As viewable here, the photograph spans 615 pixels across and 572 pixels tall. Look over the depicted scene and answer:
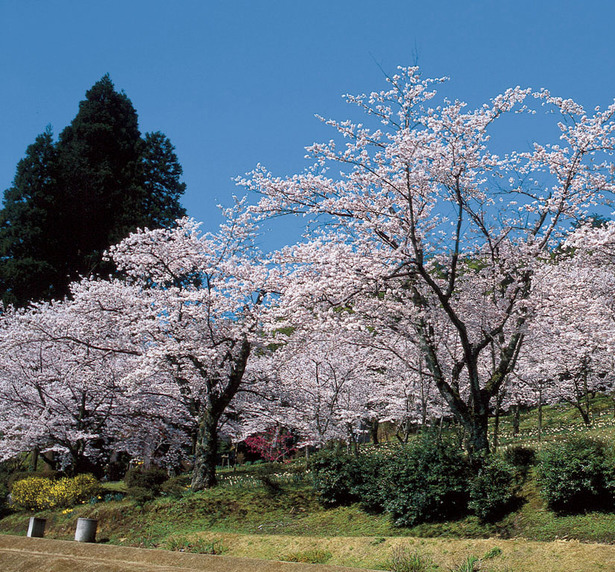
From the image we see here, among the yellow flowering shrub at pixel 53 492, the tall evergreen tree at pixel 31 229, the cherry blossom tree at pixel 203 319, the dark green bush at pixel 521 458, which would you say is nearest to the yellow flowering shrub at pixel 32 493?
the yellow flowering shrub at pixel 53 492

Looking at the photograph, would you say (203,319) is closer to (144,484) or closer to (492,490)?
(144,484)

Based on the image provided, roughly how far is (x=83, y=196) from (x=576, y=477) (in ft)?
124

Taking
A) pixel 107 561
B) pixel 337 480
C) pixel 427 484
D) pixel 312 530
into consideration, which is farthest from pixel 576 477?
pixel 107 561

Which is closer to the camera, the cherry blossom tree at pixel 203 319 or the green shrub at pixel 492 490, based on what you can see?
the green shrub at pixel 492 490

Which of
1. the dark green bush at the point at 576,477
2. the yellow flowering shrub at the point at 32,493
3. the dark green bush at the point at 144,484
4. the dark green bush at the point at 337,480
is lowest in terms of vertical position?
the yellow flowering shrub at the point at 32,493

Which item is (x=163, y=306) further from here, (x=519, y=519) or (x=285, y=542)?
(x=519, y=519)

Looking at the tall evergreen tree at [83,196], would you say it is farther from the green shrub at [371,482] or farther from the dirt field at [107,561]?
the dirt field at [107,561]

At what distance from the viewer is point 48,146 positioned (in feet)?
127

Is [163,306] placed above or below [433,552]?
above

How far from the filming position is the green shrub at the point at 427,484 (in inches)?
404

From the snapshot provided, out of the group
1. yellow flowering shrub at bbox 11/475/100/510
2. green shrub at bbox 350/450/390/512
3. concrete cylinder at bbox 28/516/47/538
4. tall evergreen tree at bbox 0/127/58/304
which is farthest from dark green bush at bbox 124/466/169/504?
tall evergreen tree at bbox 0/127/58/304

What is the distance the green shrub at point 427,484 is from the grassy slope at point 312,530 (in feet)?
1.00

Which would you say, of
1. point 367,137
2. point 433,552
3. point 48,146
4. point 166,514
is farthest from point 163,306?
point 48,146

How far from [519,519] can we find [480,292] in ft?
18.4
